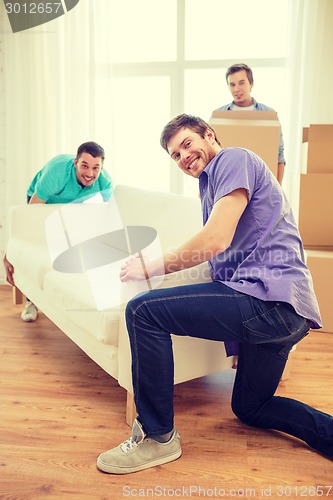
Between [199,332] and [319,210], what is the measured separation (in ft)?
5.32

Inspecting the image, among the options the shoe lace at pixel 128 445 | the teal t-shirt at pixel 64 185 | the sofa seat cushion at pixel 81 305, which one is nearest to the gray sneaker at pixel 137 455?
the shoe lace at pixel 128 445

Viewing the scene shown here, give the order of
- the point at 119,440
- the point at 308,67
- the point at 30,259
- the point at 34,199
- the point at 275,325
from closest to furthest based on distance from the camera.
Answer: the point at 275,325 < the point at 119,440 < the point at 30,259 < the point at 34,199 < the point at 308,67

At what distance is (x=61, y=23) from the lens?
368 centimetres

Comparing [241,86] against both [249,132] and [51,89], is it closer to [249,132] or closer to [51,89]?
[249,132]

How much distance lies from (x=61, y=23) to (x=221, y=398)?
9.66ft

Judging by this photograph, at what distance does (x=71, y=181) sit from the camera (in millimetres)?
2996

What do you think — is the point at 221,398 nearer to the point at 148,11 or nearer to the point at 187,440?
the point at 187,440

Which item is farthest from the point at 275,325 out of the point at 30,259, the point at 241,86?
the point at 241,86

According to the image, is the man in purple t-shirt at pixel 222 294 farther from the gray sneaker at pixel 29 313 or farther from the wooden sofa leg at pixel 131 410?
the gray sneaker at pixel 29 313

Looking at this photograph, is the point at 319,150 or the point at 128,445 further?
the point at 319,150

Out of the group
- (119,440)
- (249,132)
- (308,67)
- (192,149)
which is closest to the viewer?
(192,149)

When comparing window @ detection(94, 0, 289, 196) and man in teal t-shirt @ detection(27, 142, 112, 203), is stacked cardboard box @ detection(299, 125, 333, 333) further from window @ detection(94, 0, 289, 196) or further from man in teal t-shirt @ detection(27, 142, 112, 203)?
man in teal t-shirt @ detection(27, 142, 112, 203)

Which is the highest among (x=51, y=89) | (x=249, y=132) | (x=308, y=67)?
(x=308, y=67)

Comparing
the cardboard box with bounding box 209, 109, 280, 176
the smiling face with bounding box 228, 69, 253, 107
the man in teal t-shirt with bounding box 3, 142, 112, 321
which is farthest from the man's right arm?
the smiling face with bounding box 228, 69, 253, 107
